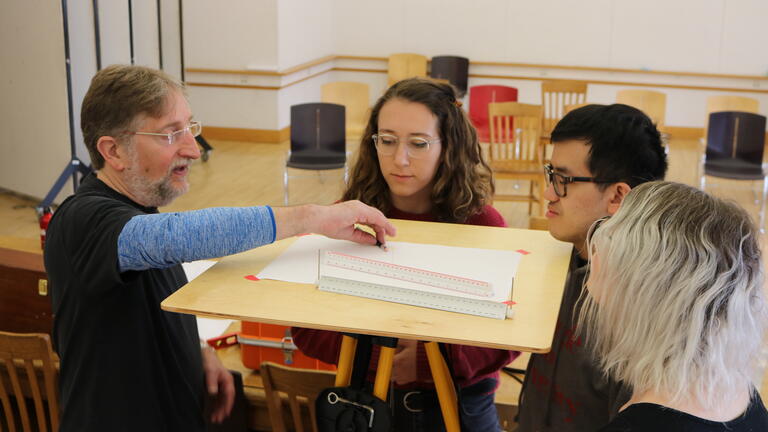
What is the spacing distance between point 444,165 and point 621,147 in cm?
54

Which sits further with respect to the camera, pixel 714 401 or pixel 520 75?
pixel 520 75

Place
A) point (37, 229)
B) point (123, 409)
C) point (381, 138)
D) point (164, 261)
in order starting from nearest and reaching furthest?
1. point (164, 261)
2. point (123, 409)
3. point (381, 138)
4. point (37, 229)

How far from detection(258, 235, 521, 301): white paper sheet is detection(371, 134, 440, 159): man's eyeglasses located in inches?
16.5

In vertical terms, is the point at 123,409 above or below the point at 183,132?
below

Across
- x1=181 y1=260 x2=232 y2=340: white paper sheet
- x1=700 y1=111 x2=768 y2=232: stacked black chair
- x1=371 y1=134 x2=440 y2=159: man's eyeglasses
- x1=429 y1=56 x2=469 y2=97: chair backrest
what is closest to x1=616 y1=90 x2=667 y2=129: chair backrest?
x1=700 y1=111 x2=768 y2=232: stacked black chair

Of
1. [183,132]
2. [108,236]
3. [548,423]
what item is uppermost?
[183,132]

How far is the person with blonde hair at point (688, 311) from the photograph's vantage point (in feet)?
4.00

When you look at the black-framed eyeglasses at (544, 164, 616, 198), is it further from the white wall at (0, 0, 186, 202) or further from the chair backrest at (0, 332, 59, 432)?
the white wall at (0, 0, 186, 202)

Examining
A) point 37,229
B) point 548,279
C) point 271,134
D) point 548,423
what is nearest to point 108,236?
point 548,279

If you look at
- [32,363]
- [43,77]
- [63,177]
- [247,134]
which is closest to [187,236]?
[32,363]

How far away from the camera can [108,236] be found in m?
1.57

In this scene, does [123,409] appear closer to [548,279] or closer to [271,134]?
[548,279]

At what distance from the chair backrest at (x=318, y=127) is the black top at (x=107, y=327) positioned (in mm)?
5180

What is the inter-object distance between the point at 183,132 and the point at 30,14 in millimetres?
5443
